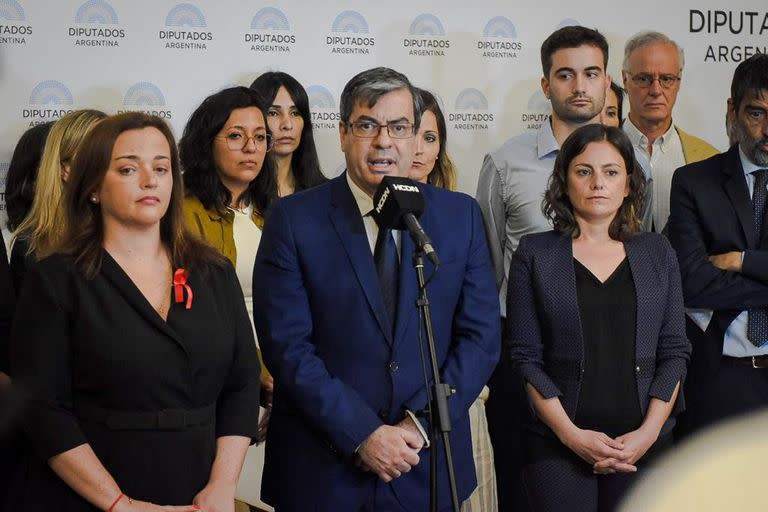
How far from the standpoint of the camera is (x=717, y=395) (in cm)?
399

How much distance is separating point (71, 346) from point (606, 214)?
189 cm

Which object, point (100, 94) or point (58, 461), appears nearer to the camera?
point (58, 461)

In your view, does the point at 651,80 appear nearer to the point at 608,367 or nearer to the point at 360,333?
the point at 608,367

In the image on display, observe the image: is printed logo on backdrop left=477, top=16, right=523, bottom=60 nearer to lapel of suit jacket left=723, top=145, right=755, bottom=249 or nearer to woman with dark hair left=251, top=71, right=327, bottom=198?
woman with dark hair left=251, top=71, right=327, bottom=198

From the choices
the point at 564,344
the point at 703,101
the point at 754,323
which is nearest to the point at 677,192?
the point at 754,323

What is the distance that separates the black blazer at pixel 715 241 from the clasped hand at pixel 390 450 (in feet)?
5.60

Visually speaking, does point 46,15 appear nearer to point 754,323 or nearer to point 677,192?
point 677,192

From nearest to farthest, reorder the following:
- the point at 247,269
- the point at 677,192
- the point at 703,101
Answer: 1. the point at 247,269
2. the point at 677,192
3. the point at 703,101

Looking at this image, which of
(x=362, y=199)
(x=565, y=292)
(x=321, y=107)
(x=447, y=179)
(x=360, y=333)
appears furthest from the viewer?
(x=321, y=107)

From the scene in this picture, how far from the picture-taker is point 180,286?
259cm

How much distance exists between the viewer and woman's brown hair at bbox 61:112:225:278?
2604 mm

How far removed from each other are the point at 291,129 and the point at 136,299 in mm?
2017

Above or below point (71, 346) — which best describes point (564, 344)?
below

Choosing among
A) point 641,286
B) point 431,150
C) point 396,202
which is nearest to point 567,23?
point 431,150
